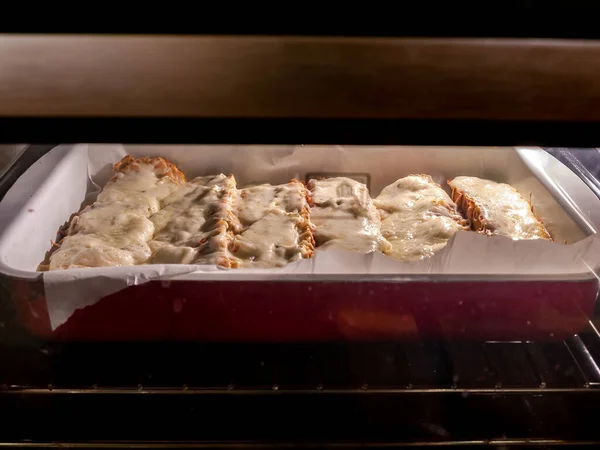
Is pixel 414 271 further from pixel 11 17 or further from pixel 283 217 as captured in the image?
pixel 11 17

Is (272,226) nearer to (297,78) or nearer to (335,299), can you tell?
(335,299)

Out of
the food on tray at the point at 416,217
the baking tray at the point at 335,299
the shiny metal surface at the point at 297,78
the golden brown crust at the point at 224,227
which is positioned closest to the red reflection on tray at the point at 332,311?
the baking tray at the point at 335,299

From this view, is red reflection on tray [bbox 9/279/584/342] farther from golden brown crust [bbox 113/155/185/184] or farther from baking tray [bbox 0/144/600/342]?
golden brown crust [bbox 113/155/185/184]

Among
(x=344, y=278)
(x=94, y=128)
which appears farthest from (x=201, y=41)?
(x=344, y=278)

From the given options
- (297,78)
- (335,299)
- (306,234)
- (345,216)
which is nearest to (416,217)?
(345,216)

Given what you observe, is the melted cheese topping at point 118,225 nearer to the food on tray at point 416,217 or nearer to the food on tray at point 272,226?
the food on tray at point 272,226

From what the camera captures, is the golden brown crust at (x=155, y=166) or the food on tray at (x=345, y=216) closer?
the food on tray at (x=345, y=216)

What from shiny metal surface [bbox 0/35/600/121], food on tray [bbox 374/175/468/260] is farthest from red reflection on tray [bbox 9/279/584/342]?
shiny metal surface [bbox 0/35/600/121]
